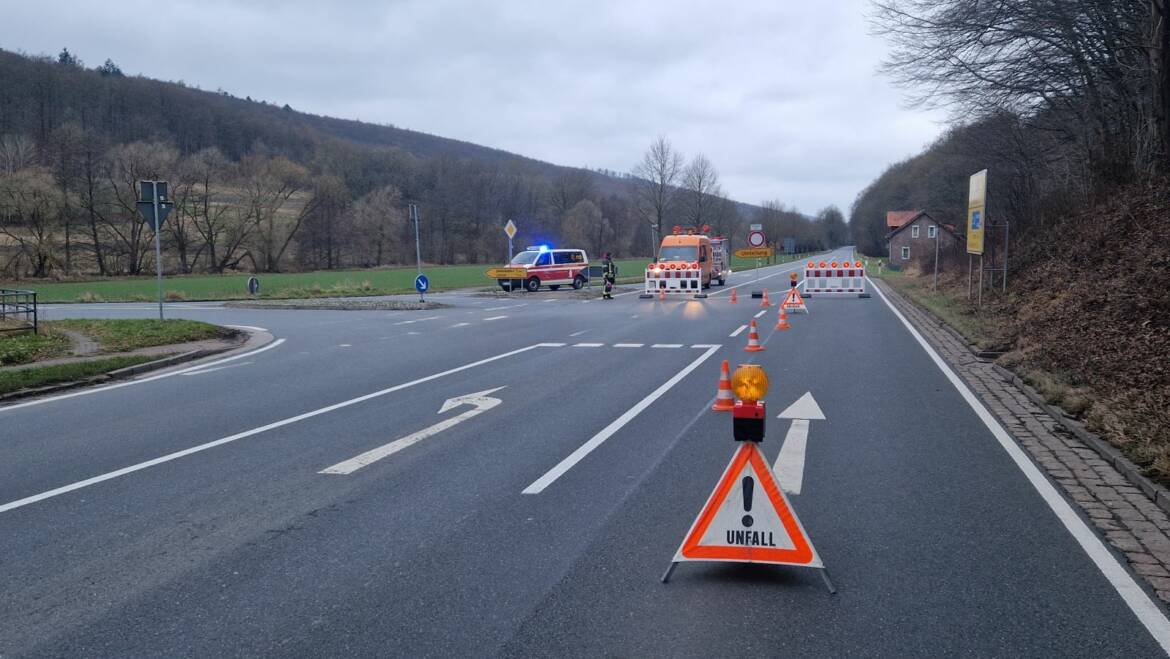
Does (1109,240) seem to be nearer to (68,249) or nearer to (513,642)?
(513,642)

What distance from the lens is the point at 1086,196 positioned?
A: 20.8 m

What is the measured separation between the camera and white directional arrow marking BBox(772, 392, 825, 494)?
6.39m

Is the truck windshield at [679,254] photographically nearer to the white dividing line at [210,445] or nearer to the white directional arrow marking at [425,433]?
the white dividing line at [210,445]

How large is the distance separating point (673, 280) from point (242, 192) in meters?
59.5

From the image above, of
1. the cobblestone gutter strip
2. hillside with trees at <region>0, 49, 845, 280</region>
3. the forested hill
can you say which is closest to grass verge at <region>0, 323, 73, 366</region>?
the cobblestone gutter strip

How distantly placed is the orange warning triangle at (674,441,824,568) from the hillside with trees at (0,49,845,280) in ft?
217

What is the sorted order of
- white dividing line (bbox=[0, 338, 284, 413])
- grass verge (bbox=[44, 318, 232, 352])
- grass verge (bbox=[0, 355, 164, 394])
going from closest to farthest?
white dividing line (bbox=[0, 338, 284, 413]), grass verge (bbox=[0, 355, 164, 394]), grass verge (bbox=[44, 318, 232, 352])

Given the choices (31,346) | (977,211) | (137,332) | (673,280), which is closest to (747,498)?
(31,346)

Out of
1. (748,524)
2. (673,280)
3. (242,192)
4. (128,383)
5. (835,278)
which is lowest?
(128,383)

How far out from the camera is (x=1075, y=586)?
4320 millimetres

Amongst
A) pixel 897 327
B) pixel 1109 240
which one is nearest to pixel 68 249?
pixel 897 327

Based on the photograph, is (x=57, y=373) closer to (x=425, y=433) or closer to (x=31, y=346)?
(x=31, y=346)

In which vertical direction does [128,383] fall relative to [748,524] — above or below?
below

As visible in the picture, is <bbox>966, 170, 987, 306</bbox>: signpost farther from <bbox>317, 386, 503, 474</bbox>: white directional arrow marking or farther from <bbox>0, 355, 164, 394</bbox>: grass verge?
<bbox>0, 355, 164, 394</bbox>: grass verge
